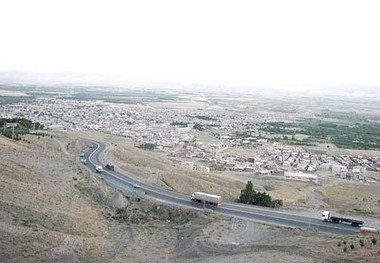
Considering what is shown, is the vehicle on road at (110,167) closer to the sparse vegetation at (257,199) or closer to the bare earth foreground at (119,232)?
the bare earth foreground at (119,232)

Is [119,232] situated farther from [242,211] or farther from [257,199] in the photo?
[257,199]

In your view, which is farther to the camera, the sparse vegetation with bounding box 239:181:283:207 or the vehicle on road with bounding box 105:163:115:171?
the vehicle on road with bounding box 105:163:115:171

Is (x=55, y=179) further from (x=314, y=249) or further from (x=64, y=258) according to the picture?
(x=314, y=249)

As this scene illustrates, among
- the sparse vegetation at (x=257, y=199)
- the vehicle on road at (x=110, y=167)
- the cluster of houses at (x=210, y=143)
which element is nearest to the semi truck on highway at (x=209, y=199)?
the sparse vegetation at (x=257, y=199)

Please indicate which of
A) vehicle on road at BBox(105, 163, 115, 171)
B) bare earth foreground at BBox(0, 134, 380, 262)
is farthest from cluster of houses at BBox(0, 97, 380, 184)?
bare earth foreground at BBox(0, 134, 380, 262)

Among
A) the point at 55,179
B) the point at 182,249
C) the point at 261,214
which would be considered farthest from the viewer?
the point at 55,179

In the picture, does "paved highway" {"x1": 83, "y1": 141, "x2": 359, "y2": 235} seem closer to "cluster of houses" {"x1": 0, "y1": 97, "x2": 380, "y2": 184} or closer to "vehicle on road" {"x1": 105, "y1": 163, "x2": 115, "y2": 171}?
"vehicle on road" {"x1": 105, "y1": 163, "x2": 115, "y2": 171}

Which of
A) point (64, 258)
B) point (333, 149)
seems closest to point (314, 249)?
point (64, 258)
